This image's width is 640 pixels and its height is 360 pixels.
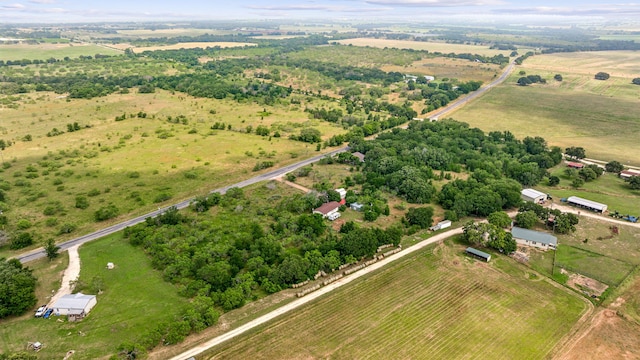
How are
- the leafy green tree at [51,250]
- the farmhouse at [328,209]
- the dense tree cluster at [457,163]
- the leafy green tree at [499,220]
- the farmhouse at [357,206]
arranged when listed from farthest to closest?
the dense tree cluster at [457,163] < the farmhouse at [357,206] < the farmhouse at [328,209] < the leafy green tree at [499,220] < the leafy green tree at [51,250]

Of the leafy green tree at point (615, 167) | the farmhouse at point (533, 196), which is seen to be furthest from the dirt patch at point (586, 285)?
the leafy green tree at point (615, 167)

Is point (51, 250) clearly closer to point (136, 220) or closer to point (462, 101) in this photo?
point (136, 220)

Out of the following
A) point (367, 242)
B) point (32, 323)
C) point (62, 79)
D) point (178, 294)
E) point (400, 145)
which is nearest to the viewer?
point (32, 323)

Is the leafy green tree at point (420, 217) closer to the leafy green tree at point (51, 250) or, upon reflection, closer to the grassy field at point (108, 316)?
the grassy field at point (108, 316)

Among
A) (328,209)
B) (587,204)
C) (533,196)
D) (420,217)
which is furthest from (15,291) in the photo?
(587,204)

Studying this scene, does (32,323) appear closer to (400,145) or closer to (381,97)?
(400,145)

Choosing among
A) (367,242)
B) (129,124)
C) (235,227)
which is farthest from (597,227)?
(129,124)
